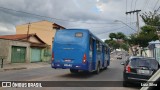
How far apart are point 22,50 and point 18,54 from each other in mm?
1610

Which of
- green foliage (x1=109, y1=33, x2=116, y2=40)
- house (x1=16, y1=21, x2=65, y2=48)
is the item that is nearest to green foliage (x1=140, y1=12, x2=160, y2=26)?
house (x1=16, y1=21, x2=65, y2=48)

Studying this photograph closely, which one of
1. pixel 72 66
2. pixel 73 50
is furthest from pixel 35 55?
pixel 72 66

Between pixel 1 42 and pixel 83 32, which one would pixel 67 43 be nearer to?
pixel 83 32

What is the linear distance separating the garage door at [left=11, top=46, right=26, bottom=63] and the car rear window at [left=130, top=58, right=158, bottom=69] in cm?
2547

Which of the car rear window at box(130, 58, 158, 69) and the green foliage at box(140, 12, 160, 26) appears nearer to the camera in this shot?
the car rear window at box(130, 58, 158, 69)

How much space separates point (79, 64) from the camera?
53.6 ft

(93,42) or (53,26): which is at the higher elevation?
(53,26)

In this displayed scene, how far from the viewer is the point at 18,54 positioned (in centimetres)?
3747

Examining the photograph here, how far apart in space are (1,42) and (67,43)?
18606mm

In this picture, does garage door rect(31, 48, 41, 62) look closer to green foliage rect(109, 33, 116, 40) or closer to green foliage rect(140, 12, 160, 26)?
green foliage rect(140, 12, 160, 26)

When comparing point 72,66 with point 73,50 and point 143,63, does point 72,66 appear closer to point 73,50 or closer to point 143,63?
point 73,50

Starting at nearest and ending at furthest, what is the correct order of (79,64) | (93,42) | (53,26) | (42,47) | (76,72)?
(79,64)
(93,42)
(76,72)
(42,47)
(53,26)

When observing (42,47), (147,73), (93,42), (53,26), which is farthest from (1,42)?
(53,26)

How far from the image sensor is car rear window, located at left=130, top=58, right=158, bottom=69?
13000mm
